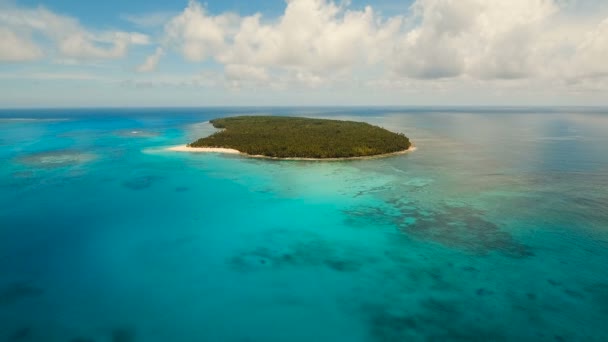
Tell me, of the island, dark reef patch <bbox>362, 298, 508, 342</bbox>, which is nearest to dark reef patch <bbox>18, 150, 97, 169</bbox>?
the island

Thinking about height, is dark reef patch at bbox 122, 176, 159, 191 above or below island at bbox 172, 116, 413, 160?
below

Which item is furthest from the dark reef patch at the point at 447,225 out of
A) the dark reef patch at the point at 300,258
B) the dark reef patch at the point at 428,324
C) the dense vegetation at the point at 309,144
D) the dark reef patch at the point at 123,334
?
the dense vegetation at the point at 309,144

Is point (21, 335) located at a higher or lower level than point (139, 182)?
lower

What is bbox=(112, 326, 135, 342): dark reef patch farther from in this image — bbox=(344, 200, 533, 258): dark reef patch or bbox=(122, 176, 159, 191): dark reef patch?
bbox=(122, 176, 159, 191): dark reef patch

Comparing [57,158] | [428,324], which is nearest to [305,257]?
[428,324]

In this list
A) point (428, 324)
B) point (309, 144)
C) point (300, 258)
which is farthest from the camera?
point (309, 144)

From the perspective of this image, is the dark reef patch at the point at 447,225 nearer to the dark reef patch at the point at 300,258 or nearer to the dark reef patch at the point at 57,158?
the dark reef patch at the point at 300,258

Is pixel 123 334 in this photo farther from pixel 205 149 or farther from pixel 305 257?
pixel 205 149

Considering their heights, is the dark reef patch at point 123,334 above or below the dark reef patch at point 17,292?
below
